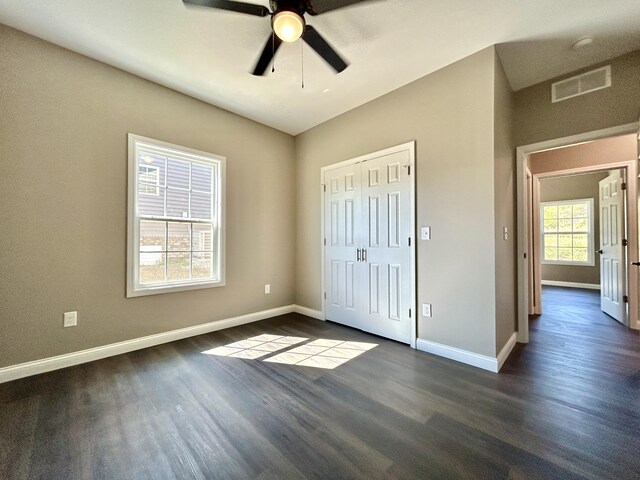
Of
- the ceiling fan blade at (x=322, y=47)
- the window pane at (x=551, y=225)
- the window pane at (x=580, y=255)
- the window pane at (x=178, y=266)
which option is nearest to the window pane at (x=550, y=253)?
the window pane at (x=580, y=255)

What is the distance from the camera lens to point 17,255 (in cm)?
216

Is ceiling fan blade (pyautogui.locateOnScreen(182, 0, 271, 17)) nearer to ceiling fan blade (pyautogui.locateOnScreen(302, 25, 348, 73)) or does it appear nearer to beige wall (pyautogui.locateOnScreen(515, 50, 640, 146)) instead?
ceiling fan blade (pyautogui.locateOnScreen(302, 25, 348, 73))

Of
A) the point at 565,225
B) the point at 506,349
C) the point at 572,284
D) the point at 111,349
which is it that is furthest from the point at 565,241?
the point at 111,349

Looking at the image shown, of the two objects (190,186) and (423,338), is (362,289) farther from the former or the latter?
(190,186)

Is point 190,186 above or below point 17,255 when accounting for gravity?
above

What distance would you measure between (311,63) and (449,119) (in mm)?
1455

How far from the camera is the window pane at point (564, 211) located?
6.68 m

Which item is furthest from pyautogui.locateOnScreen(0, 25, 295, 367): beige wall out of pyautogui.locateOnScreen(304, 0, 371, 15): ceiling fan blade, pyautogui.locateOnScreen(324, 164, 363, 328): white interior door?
pyautogui.locateOnScreen(304, 0, 371, 15): ceiling fan blade

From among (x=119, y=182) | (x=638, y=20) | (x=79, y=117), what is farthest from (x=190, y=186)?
(x=638, y=20)

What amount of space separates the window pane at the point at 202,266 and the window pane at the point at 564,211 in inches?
331

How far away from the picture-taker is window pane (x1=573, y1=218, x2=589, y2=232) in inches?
253

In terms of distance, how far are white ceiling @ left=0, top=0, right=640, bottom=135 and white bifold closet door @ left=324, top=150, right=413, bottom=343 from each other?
0.98 metres

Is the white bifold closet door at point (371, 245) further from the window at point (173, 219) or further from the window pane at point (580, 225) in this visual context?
the window pane at point (580, 225)

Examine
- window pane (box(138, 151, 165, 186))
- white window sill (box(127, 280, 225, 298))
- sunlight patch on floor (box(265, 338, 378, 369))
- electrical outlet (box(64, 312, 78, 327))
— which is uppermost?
window pane (box(138, 151, 165, 186))
